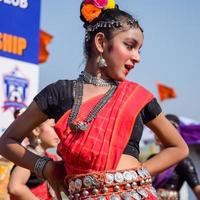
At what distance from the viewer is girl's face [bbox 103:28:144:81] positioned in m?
2.71

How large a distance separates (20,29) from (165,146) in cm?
378

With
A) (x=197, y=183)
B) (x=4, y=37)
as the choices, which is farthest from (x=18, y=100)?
(x=197, y=183)

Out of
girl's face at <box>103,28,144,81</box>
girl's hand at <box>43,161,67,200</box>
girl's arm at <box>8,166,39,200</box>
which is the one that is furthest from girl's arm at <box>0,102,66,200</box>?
girl's arm at <box>8,166,39,200</box>

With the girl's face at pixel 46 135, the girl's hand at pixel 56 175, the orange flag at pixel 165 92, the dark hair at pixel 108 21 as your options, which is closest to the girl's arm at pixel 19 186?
the girl's face at pixel 46 135

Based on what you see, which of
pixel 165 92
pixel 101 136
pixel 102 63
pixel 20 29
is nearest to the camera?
pixel 101 136

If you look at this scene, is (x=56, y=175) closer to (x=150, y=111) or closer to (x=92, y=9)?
(x=150, y=111)

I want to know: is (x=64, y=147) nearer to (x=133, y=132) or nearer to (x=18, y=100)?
(x=133, y=132)

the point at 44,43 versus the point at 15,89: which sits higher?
the point at 15,89

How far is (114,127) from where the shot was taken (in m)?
2.56

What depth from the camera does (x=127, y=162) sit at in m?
2.60

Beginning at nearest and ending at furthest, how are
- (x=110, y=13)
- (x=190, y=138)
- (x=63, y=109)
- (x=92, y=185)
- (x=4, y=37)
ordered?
(x=92, y=185) → (x=63, y=109) → (x=110, y=13) → (x=4, y=37) → (x=190, y=138)

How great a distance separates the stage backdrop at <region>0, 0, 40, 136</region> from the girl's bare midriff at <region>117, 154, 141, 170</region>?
3613 millimetres

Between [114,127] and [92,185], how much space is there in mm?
256

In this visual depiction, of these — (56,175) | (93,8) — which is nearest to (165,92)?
(93,8)
